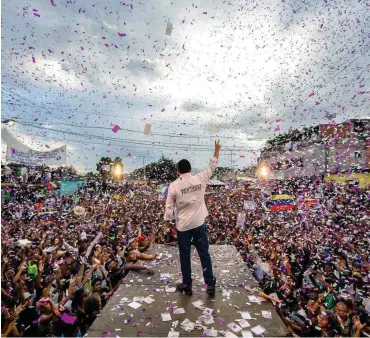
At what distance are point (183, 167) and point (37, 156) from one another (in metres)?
17.9

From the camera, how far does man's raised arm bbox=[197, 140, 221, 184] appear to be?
11.6 ft

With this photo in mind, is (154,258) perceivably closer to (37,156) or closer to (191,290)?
(191,290)

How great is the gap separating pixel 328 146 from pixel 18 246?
103ft

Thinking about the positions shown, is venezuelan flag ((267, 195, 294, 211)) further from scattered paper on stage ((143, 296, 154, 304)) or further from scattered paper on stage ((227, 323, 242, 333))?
scattered paper on stage ((227, 323, 242, 333))

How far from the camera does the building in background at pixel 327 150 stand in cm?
2867

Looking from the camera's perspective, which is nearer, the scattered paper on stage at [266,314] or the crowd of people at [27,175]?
the scattered paper on stage at [266,314]

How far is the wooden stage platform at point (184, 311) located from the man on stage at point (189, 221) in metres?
0.23

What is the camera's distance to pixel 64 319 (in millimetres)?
4078

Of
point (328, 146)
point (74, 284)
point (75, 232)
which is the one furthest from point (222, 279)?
point (328, 146)

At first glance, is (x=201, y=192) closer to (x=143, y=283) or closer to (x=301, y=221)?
(x=143, y=283)

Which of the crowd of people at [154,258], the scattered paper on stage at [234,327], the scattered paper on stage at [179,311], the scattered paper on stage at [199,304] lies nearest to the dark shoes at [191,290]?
the scattered paper on stage at [199,304]

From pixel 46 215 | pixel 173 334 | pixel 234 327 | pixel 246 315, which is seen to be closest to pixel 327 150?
pixel 46 215

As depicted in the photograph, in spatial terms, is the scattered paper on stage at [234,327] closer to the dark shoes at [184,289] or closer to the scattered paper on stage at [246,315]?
the scattered paper on stage at [246,315]

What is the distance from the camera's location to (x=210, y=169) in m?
3.57
